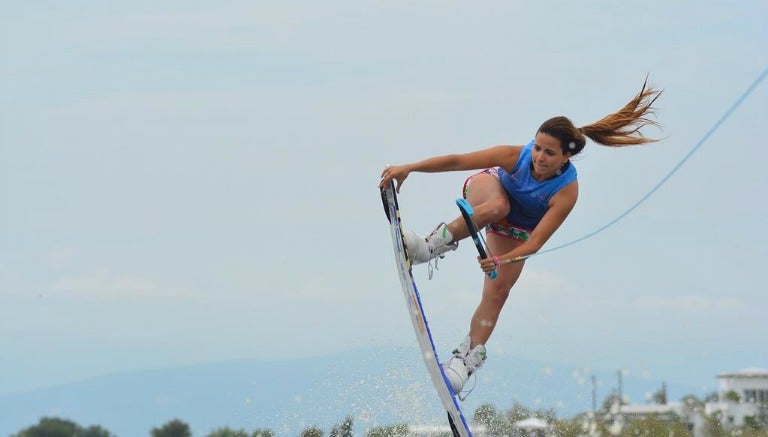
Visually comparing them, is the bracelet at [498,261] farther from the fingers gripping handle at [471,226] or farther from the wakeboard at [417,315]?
the wakeboard at [417,315]

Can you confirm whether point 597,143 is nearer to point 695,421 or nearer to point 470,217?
point 470,217

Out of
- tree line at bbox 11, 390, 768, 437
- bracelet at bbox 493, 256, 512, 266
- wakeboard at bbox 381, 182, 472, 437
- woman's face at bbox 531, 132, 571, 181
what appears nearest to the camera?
bracelet at bbox 493, 256, 512, 266

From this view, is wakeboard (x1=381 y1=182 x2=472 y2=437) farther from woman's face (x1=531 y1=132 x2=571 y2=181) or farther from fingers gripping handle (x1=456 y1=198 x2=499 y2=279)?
woman's face (x1=531 y1=132 x2=571 y2=181)

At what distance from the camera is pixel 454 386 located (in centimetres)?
873

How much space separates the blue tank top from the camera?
850 centimetres

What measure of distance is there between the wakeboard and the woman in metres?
0.07

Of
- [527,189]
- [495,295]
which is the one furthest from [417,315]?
[527,189]

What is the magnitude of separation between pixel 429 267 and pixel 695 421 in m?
5.45

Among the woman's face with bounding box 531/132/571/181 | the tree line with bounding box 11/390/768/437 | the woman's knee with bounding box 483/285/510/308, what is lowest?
the tree line with bounding box 11/390/768/437

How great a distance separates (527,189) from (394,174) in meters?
0.94

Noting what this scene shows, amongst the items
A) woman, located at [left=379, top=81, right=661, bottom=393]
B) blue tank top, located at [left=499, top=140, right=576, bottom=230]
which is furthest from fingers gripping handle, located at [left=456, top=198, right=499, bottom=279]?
blue tank top, located at [left=499, top=140, right=576, bottom=230]

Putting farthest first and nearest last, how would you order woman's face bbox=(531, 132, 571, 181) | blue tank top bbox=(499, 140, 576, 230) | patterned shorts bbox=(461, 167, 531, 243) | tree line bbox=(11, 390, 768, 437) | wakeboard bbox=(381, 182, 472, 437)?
1. tree line bbox=(11, 390, 768, 437)
2. patterned shorts bbox=(461, 167, 531, 243)
3. wakeboard bbox=(381, 182, 472, 437)
4. blue tank top bbox=(499, 140, 576, 230)
5. woman's face bbox=(531, 132, 571, 181)

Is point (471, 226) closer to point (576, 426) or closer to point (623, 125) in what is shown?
point (623, 125)

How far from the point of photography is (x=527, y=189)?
8.56m
